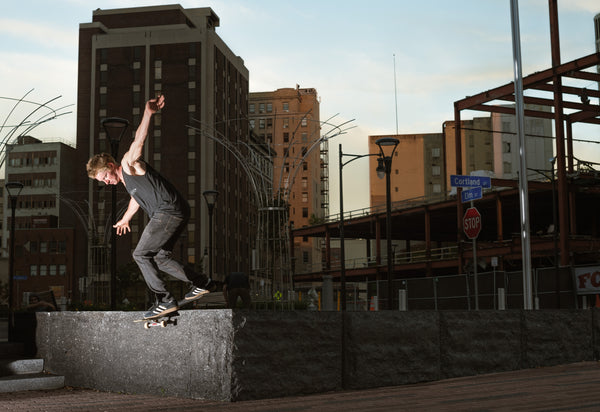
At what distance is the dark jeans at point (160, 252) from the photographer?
7.10m

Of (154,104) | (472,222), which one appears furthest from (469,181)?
(154,104)

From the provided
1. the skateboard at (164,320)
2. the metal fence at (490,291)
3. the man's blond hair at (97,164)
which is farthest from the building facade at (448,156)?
the man's blond hair at (97,164)

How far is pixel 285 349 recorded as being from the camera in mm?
7262

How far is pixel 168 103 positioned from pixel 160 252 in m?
87.5

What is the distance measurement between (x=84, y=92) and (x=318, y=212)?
72219 mm

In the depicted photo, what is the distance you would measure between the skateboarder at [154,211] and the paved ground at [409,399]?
1.05 meters

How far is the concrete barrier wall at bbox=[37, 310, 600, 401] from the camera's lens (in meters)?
7.07

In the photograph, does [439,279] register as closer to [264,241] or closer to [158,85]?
[264,241]

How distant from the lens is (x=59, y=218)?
10094cm

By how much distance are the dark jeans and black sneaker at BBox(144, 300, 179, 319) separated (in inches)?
4.6

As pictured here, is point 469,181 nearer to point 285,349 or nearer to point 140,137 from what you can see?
point 285,349

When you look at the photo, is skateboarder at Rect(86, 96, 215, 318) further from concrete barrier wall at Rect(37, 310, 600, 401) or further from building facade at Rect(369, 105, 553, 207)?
building facade at Rect(369, 105, 553, 207)

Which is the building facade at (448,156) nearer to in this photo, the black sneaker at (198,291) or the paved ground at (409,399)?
the paved ground at (409,399)

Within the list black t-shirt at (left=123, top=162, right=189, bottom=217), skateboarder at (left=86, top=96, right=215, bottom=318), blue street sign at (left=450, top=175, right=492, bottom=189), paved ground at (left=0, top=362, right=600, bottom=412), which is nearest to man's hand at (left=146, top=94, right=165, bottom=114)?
skateboarder at (left=86, top=96, right=215, bottom=318)
